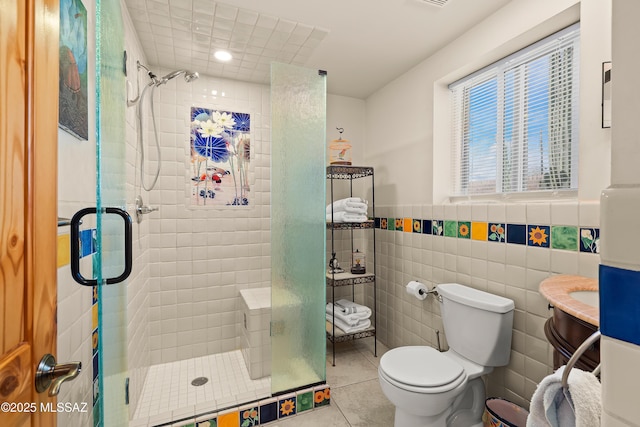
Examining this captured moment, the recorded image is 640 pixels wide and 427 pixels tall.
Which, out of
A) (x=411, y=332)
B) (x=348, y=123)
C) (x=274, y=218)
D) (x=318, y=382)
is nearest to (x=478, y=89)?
(x=348, y=123)

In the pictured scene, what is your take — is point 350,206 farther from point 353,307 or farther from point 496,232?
point 496,232

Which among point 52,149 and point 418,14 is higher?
point 418,14

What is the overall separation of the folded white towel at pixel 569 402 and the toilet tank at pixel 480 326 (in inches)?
48.5

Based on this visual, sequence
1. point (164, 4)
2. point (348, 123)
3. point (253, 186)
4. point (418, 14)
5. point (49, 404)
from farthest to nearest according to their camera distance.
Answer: point (348, 123), point (253, 186), point (418, 14), point (164, 4), point (49, 404)

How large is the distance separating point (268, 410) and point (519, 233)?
1787 mm

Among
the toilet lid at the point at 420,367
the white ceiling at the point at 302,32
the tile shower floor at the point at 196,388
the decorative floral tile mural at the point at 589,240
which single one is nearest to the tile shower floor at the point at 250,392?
the tile shower floor at the point at 196,388

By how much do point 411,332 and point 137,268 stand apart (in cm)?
208

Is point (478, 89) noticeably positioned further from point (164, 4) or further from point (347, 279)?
point (164, 4)

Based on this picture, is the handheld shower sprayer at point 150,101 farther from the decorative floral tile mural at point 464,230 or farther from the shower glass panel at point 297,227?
the decorative floral tile mural at point 464,230

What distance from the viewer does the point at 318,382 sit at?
1.99 meters

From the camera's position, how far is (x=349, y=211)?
99.9 inches

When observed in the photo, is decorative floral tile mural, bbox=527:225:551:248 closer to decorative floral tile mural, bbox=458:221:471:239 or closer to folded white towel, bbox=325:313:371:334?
decorative floral tile mural, bbox=458:221:471:239

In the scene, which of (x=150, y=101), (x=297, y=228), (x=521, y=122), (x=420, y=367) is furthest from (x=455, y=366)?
(x=150, y=101)

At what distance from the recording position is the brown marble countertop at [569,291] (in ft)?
3.00
